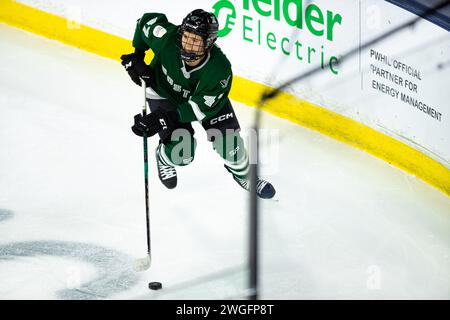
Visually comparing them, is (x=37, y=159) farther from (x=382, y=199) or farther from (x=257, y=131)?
A: (x=382, y=199)

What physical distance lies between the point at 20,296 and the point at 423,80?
7.95ft

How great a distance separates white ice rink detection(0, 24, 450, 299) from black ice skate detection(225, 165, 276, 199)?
46 mm

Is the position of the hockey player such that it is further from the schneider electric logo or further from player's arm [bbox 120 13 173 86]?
the schneider electric logo

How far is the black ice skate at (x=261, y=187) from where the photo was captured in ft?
12.2

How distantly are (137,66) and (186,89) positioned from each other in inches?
10.3

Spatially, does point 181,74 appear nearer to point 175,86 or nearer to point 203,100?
point 175,86

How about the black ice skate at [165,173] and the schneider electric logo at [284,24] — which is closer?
the black ice skate at [165,173]

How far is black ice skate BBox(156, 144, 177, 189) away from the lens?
3717 millimetres

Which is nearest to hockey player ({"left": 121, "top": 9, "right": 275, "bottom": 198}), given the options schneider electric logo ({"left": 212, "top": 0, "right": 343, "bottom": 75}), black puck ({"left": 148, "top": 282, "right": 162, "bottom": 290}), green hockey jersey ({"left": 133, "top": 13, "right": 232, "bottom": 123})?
green hockey jersey ({"left": 133, "top": 13, "right": 232, "bottom": 123})

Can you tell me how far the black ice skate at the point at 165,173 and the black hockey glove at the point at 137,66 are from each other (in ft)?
1.18

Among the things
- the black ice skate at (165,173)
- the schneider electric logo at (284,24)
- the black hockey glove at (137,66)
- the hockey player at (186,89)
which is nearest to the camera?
the hockey player at (186,89)

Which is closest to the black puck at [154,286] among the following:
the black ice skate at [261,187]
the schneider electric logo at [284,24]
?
the black ice skate at [261,187]

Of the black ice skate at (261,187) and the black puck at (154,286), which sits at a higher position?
the black ice skate at (261,187)

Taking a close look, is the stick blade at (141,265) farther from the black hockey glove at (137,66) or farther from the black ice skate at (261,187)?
the black hockey glove at (137,66)
